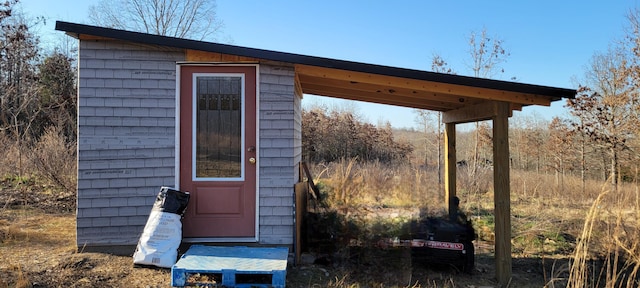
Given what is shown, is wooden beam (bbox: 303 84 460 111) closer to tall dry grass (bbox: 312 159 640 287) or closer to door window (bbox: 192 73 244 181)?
tall dry grass (bbox: 312 159 640 287)

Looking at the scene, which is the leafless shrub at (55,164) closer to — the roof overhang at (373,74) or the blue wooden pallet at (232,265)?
the roof overhang at (373,74)

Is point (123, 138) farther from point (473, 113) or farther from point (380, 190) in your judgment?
point (380, 190)

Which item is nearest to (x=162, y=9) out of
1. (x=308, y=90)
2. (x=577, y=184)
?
(x=308, y=90)

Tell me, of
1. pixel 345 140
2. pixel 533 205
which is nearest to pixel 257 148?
pixel 533 205

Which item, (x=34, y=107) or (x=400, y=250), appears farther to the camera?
(x=34, y=107)

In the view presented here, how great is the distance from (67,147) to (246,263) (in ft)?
26.8

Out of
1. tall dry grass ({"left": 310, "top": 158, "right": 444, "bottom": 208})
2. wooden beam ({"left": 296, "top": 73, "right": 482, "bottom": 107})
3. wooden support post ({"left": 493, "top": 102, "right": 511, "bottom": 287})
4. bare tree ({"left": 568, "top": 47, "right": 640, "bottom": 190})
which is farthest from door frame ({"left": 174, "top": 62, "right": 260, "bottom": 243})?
bare tree ({"left": 568, "top": 47, "right": 640, "bottom": 190})

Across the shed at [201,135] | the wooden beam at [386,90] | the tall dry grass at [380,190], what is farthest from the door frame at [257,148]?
the tall dry grass at [380,190]

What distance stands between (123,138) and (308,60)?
2344mm

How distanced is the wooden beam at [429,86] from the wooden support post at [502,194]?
15 centimetres

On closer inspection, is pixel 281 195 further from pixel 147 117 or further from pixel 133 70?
pixel 133 70

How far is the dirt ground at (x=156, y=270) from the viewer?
364 centimetres

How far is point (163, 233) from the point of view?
13.2ft

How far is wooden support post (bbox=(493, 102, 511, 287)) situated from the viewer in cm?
442
